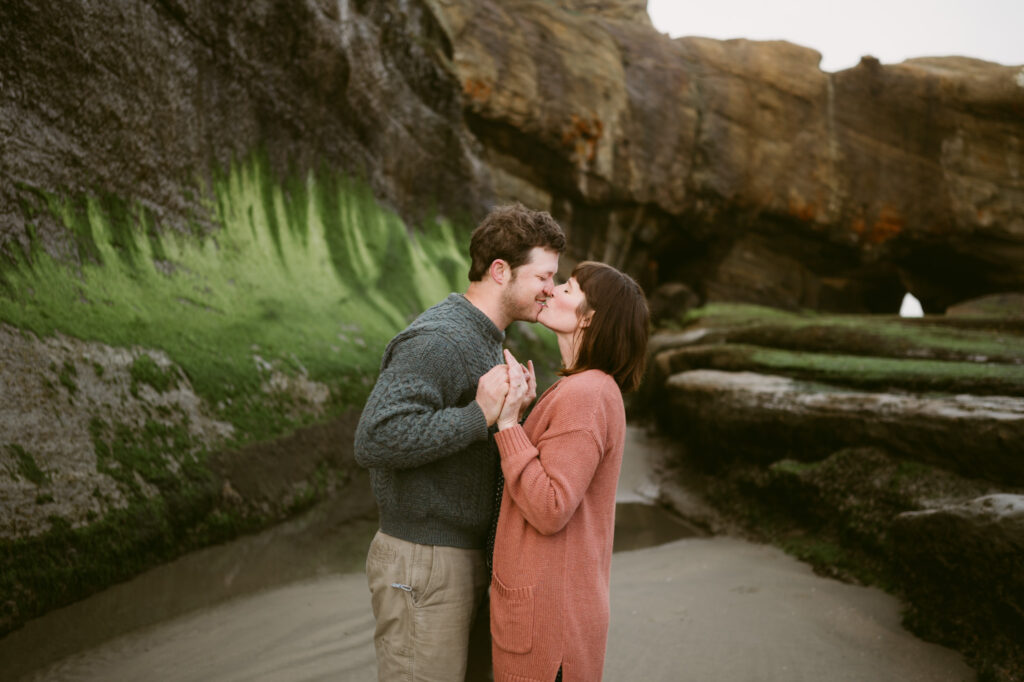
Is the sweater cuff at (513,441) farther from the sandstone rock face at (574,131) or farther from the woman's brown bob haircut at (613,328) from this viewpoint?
the sandstone rock face at (574,131)

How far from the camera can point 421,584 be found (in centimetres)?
217

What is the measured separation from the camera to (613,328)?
7.48 feet

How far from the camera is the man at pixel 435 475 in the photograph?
6.83 feet

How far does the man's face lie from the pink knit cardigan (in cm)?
42

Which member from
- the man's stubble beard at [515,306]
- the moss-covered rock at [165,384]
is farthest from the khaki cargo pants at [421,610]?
the moss-covered rock at [165,384]

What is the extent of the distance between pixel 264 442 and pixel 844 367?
19.6ft

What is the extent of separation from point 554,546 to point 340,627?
2.61 metres

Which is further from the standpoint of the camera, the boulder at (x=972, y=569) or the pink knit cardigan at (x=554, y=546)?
the boulder at (x=972, y=569)

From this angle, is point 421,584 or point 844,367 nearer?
point 421,584

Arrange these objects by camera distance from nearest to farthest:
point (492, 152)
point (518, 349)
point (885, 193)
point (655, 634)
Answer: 1. point (655, 634)
2. point (518, 349)
3. point (492, 152)
4. point (885, 193)

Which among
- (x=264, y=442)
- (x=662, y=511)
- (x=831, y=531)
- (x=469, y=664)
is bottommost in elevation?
(x=662, y=511)

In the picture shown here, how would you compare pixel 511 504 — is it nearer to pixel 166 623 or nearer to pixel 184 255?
pixel 166 623

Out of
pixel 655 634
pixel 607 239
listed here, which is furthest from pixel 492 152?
pixel 655 634

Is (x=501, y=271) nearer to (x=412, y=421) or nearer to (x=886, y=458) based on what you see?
(x=412, y=421)
